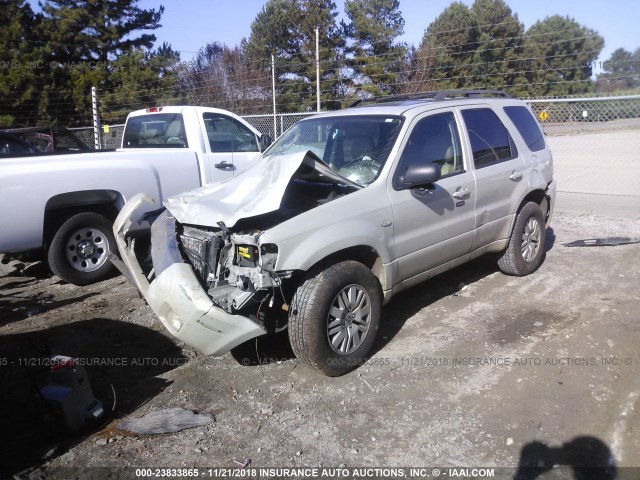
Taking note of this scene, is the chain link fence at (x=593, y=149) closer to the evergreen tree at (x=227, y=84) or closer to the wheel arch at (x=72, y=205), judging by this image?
the wheel arch at (x=72, y=205)

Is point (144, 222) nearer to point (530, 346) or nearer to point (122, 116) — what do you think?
point (530, 346)

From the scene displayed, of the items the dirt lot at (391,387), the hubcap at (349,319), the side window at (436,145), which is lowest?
the dirt lot at (391,387)

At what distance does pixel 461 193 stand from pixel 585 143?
64.3 feet

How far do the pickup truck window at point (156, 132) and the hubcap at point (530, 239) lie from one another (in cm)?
440

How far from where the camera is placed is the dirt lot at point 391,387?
10.6 feet

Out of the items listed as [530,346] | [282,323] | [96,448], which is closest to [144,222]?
[282,323]

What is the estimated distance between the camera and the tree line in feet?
77.6

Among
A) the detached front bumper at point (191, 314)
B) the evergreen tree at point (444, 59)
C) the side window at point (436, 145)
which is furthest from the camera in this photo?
the evergreen tree at point (444, 59)

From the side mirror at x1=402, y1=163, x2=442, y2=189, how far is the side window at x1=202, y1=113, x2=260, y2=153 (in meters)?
3.85

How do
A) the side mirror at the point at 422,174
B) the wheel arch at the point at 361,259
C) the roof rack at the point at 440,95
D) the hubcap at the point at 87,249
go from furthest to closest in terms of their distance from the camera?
1. the hubcap at the point at 87,249
2. the roof rack at the point at 440,95
3. the side mirror at the point at 422,174
4. the wheel arch at the point at 361,259

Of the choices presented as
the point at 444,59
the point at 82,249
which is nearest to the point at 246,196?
the point at 82,249

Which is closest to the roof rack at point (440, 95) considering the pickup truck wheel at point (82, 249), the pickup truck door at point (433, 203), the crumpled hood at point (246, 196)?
the pickup truck door at point (433, 203)

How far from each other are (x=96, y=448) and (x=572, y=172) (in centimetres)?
1363

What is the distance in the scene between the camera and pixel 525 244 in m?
6.05
